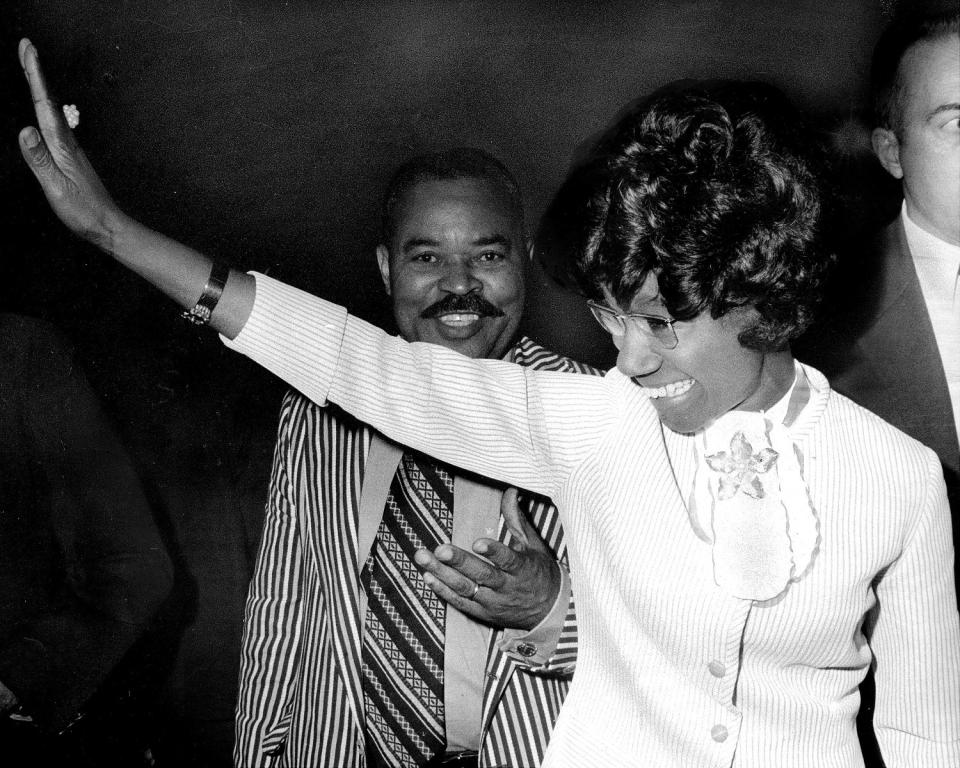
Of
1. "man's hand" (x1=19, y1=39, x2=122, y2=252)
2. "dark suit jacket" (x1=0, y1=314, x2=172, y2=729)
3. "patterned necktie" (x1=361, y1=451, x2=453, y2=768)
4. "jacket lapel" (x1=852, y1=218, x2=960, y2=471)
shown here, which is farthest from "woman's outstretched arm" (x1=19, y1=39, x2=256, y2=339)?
"jacket lapel" (x1=852, y1=218, x2=960, y2=471)

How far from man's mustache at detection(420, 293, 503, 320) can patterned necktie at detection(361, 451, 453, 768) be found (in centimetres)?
35

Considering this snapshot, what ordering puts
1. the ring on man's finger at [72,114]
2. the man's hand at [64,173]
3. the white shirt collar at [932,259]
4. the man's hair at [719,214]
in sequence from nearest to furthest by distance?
A: the man's hair at [719,214], the man's hand at [64,173], the ring on man's finger at [72,114], the white shirt collar at [932,259]

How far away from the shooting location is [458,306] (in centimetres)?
148

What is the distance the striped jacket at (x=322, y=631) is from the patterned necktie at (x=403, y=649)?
0.03 meters

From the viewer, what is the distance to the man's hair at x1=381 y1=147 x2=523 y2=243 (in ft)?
4.89

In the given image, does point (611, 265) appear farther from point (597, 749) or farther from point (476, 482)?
point (597, 749)

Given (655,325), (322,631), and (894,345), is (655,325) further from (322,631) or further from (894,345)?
(322,631)

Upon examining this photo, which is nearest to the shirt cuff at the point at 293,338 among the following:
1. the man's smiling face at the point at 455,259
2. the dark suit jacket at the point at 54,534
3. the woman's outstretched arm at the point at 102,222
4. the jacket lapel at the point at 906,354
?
the woman's outstretched arm at the point at 102,222

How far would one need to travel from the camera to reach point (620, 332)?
3.79 feet

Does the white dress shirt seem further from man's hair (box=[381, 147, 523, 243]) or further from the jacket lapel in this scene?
man's hair (box=[381, 147, 523, 243])

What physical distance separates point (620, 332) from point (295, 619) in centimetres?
77

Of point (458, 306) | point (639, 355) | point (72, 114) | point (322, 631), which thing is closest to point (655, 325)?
point (639, 355)

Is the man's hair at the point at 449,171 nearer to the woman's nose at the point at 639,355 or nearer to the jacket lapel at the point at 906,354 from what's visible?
the woman's nose at the point at 639,355

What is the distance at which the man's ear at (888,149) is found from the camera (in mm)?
1474
